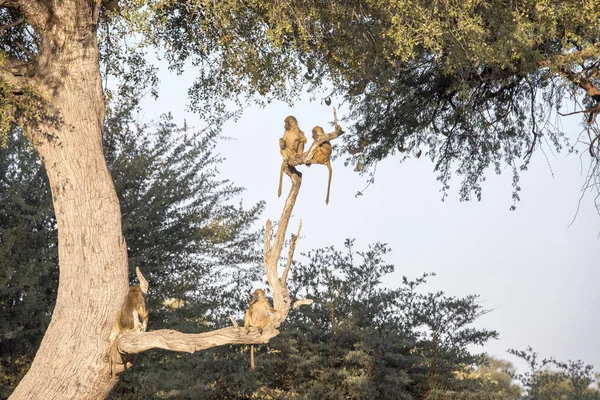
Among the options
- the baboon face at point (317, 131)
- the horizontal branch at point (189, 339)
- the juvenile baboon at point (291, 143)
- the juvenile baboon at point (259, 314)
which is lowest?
the horizontal branch at point (189, 339)

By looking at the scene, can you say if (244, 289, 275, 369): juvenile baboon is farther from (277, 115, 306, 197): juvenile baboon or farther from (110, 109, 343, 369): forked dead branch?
(277, 115, 306, 197): juvenile baboon

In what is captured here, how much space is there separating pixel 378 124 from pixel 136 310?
6087mm

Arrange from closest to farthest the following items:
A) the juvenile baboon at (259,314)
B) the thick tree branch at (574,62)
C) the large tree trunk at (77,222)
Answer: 1. the juvenile baboon at (259,314)
2. the large tree trunk at (77,222)
3. the thick tree branch at (574,62)

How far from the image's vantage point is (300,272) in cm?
1123

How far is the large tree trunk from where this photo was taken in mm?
6613

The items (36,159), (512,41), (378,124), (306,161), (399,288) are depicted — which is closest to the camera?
(306,161)

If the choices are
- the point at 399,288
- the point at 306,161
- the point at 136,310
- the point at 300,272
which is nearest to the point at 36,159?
the point at 300,272

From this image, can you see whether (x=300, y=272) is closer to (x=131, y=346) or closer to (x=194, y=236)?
(x=194, y=236)

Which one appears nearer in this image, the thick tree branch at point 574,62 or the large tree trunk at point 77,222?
the large tree trunk at point 77,222

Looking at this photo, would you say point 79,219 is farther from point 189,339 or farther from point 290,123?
point 290,123

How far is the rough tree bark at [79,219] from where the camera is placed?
21.4 feet

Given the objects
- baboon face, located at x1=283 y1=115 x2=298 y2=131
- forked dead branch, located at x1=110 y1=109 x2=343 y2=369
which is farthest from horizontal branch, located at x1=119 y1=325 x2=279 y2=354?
baboon face, located at x1=283 y1=115 x2=298 y2=131

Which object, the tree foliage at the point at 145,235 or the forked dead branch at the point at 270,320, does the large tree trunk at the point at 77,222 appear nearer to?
the forked dead branch at the point at 270,320

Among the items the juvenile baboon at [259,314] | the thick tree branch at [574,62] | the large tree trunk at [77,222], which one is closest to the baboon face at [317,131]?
the juvenile baboon at [259,314]
